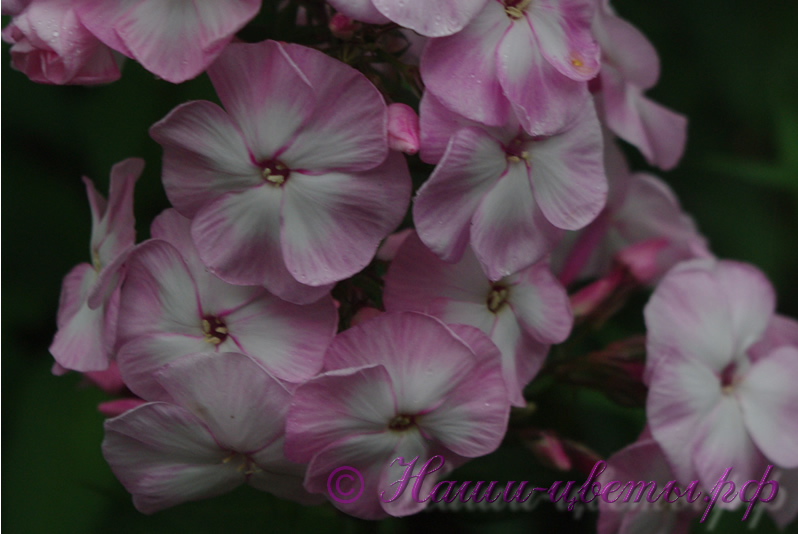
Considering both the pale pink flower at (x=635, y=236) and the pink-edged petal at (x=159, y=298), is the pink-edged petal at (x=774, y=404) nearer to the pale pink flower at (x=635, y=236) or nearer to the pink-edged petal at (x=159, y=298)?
the pale pink flower at (x=635, y=236)

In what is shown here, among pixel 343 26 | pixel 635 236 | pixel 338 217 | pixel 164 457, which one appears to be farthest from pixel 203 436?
pixel 635 236

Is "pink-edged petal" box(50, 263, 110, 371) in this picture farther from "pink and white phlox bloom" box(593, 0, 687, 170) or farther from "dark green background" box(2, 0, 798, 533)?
"pink and white phlox bloom" box(593, 0, 687, 170)

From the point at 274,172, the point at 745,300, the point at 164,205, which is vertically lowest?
the point at 164,205

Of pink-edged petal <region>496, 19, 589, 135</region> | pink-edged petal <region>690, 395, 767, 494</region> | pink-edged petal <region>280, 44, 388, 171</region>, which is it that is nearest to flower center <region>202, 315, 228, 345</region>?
pink-edged petal <region>280, 44, 388, 171</region>

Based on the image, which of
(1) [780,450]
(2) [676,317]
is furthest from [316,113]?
(1) [780,450]

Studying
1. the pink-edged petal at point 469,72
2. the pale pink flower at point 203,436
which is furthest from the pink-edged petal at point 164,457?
the pink-edged petal at point 469,72

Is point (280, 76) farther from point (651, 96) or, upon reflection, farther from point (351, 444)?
point (651, 96)

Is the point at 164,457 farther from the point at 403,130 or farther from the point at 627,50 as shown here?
the point at 627,50
